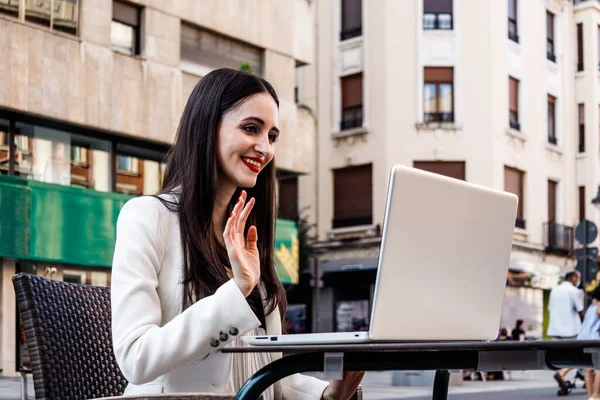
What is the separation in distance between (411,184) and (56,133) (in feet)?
54.8

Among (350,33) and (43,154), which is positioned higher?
(350,33)

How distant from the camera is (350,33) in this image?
31.0 m

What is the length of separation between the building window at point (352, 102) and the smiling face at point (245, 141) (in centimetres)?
2792

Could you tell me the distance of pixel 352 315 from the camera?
29859 mm

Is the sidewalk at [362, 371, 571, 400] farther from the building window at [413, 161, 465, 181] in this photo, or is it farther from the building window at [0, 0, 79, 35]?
the building window at [413, 161, 465, 181]

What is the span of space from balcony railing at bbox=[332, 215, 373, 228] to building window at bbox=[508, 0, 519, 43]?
8270 millimetres

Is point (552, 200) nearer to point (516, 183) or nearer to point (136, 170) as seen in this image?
point (516, 183)

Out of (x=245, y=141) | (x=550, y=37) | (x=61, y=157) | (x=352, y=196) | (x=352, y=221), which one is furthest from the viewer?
(x=550, y=37)

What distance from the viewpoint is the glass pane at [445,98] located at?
30547 millimetres

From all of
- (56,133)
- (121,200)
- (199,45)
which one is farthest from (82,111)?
(199,45)

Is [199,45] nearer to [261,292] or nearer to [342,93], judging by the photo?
[342,93]

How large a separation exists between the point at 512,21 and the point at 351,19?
18.8 ft

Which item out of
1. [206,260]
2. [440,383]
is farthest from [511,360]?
[206,260]

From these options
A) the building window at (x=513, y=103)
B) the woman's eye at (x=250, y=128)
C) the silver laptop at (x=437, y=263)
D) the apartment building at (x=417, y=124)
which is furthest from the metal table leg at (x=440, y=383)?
the building window at (x=513, y=103)
